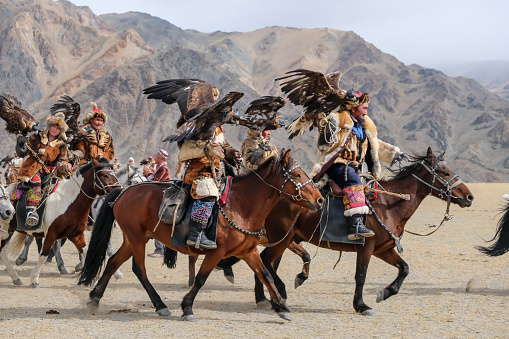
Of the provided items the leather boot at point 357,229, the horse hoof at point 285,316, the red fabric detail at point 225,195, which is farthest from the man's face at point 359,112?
the horse hoof at point 285,316

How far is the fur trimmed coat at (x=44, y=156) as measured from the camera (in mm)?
10961

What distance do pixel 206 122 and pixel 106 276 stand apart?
2.57m

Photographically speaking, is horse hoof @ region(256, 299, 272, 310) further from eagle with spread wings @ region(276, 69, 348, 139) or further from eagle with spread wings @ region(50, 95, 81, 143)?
eagle with spread wings @ region(50, 95, 81, 143)

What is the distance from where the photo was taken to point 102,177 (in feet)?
34.7

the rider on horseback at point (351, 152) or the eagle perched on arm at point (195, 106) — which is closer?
the eagle perched on arm at point (195, 106)

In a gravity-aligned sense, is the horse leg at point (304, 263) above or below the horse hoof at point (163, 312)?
above

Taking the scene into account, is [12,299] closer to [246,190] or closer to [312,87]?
[246,190]

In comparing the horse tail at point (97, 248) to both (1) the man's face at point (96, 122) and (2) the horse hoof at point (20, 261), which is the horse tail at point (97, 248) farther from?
(2) the horse hoof at point (20, 261)

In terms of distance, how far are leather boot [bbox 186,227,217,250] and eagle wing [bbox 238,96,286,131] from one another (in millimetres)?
1682

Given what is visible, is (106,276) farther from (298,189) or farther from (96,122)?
(96,122)

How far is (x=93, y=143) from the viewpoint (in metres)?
11.4

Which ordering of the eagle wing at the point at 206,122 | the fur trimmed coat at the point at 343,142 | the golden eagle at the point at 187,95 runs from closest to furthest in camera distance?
the eagle wing at the point at 206,122, the golden eagle at the point at 187,95, the fur trimmed coat at the point at 343,142

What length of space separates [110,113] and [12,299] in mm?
86097

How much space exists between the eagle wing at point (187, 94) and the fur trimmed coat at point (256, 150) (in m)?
1.12
